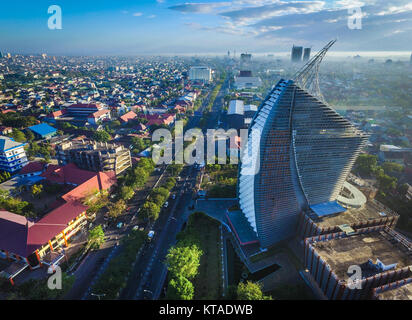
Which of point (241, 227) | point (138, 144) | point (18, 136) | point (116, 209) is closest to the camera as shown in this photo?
point (241, 227)

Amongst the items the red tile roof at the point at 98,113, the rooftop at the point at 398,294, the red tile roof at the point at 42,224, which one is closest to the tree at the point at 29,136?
the red tile roof at the point at 98,113

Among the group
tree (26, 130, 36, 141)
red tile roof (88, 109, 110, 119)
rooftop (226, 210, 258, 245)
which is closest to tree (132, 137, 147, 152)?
red tile roof (88, 109, 110, 119)

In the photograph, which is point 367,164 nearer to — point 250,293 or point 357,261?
point 357,261

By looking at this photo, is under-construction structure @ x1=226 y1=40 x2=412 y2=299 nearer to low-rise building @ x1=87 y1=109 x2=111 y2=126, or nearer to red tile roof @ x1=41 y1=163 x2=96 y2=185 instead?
red tile roof @ x1=41 y1=163 x2=96 y2=185

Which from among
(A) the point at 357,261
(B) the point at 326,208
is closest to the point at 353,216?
(B) the point at 326,208

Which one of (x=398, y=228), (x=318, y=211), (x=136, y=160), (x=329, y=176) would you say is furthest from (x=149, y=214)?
(x=398, y=228)

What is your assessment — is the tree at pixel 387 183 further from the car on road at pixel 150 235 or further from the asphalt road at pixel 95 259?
the asphalt road at pixel 95 259
